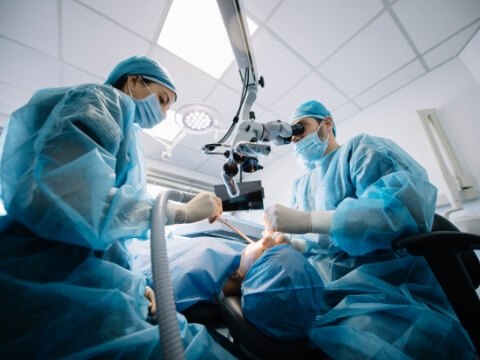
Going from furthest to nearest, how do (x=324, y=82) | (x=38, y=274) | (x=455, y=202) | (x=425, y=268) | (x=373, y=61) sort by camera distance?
(x=324, y=82)
(x=373, y=61)
(x=455, y=202)
(x=425, y=268)
(x=38, y=274)

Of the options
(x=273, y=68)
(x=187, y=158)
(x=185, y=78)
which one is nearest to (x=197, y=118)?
(x=185, y=78)

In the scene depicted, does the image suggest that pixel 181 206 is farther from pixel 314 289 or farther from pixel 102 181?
pixel 314 289

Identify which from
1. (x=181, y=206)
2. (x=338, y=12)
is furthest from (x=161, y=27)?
(x=181, y=206)

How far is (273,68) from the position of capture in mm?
1893

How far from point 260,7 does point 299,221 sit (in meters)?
1.49

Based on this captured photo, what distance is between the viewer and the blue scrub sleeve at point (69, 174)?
437mm

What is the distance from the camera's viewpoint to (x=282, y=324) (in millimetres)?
559

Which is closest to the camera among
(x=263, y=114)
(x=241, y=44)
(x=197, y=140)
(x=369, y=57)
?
(x=241, y=44)

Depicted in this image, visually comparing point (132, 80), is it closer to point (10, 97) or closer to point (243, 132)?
point (243, 132)

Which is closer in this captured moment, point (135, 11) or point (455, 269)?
point (455, 269)

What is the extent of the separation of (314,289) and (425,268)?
43 cm

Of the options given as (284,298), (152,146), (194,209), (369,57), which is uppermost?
(369,57)

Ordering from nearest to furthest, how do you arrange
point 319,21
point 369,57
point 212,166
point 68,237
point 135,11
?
point 68,237
point 135,11
point 319,21
point 369,57
point 212,166

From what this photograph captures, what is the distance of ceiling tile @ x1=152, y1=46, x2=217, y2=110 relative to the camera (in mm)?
1733
